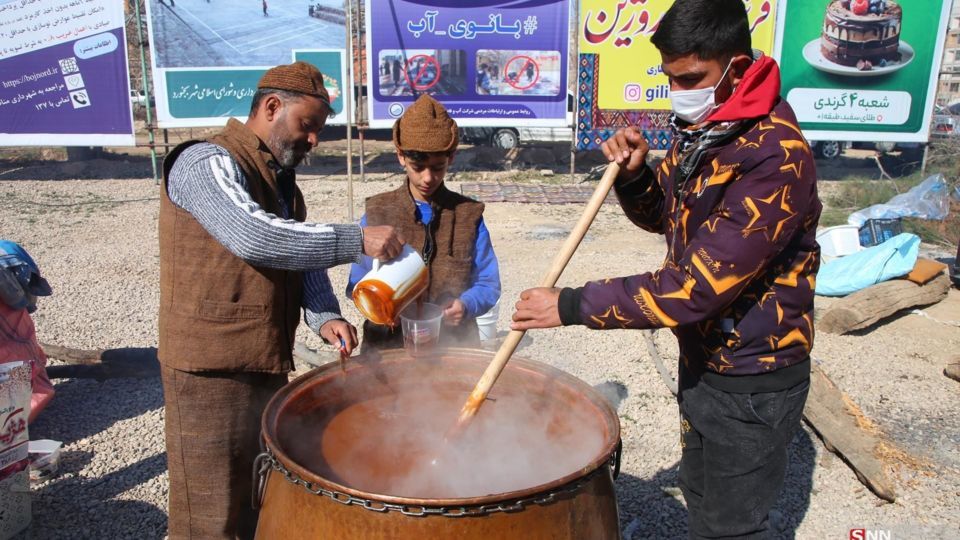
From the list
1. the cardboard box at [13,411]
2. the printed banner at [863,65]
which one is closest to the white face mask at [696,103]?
the cardboard box at [13,411]

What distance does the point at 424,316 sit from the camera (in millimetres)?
2422

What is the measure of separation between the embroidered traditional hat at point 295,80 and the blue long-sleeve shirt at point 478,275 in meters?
0.70

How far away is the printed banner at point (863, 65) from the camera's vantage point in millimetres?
11914

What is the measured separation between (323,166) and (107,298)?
27.4ft

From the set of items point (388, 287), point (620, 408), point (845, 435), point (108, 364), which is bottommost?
point (620, 408)

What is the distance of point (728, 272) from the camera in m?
1.63

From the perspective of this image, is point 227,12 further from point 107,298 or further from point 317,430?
point 317,430

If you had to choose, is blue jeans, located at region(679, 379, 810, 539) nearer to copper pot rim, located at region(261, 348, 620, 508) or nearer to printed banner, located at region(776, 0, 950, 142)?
copper pot rim, located at region(261, 348, 620, 508)

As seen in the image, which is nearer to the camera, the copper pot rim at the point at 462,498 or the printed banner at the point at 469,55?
the copper pot rim at the point at 462,498

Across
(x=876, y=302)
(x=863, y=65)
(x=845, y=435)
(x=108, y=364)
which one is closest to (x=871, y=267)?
(x=876, y=302)

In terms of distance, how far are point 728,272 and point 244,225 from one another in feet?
4.10

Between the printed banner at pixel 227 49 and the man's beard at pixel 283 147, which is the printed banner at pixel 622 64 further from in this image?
the man's beard at pixel 283 147

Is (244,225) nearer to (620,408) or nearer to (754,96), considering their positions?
(754,96)

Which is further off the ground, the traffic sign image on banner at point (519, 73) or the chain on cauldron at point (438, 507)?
the chain on cauldron at point (438, 507)
